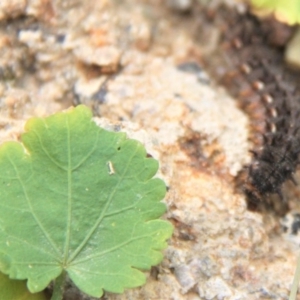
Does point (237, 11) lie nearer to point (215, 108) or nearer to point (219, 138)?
point (215, 108)

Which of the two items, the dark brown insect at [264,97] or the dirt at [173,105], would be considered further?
the dark brown insect at [264,97]

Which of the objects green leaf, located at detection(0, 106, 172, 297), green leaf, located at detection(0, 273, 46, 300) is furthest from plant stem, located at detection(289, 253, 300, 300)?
green leaf, located at detection(0, 273, 46, 300)

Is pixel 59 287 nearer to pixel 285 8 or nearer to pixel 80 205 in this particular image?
pixel 80 205

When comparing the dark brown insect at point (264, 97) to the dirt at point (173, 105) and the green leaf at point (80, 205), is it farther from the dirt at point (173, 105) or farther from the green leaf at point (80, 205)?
the green leaf at point (80, 205)

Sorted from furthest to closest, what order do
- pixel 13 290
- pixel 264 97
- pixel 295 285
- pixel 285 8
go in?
pixel 264 97
pixel 285 8
pixel 295 285
pixel 13 290

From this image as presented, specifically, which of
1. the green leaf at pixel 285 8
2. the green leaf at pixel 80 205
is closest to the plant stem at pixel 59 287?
the green leaf at pixel 80 205

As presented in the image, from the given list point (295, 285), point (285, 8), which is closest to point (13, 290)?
point (295, 285)
